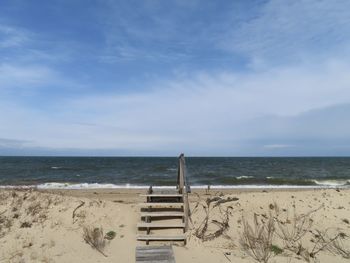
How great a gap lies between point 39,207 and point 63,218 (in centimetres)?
84

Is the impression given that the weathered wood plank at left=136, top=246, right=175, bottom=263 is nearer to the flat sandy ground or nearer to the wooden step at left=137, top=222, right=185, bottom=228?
the flat sandy ground

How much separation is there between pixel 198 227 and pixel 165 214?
100 centimetres

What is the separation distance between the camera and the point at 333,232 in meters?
11.0

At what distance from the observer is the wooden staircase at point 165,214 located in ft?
33.6

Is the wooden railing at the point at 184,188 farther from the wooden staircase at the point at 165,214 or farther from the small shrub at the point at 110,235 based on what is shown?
the small shrub at the point at 110,235

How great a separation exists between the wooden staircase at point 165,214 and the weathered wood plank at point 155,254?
0.81 meters

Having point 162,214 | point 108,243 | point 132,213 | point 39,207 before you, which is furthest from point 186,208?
point 39,207

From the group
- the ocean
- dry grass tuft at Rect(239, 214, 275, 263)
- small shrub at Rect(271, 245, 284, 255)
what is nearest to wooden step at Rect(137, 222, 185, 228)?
dry grass tuft at Rect(239, 214, 275, 263)

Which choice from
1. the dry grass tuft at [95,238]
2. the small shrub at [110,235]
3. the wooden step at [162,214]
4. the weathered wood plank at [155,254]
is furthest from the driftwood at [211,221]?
the dry grass tuft at [95,238]

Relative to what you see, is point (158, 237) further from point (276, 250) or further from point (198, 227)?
point (276, 250)

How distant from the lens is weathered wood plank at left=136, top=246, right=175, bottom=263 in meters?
8.58

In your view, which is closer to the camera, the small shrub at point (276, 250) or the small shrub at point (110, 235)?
the small shrub at point (276, 250)

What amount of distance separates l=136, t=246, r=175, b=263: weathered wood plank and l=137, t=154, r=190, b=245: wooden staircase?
32.0 inches

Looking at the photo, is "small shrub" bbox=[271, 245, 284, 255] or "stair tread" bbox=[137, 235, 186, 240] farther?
"stair tread" bbox=[137, 235, 186, 240]
